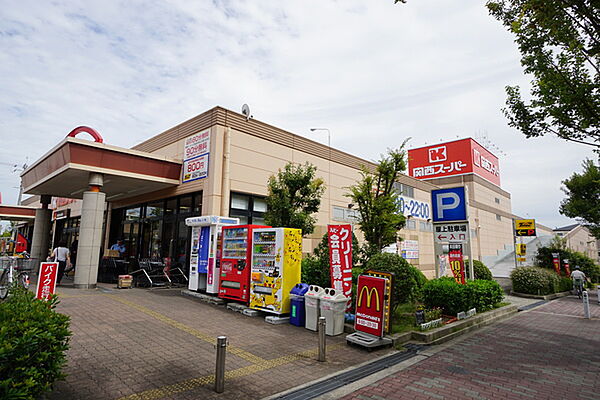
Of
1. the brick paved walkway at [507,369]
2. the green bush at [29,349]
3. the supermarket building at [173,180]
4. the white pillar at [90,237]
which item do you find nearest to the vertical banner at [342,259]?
the brick paved walkway at [507,369]

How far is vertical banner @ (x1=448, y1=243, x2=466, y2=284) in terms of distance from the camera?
10.3 meters

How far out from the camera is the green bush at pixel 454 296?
8.91 m

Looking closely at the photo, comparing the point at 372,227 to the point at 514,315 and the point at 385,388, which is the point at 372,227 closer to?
the point at 514,315

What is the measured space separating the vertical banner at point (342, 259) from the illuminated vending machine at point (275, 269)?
1013 mm

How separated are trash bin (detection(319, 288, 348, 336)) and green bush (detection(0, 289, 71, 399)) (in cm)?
514

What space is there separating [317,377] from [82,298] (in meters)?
8.56

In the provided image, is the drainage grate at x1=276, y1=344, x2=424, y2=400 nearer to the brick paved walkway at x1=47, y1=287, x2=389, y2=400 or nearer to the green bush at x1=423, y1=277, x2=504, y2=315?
the brick paved walkway at x1=47, y1=287, x2=389, y2=400

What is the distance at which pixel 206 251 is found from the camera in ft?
36.6

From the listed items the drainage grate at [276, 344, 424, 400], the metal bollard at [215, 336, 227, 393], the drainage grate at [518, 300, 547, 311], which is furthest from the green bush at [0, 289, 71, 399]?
the drainage grate at [518, 300, 547, 311]

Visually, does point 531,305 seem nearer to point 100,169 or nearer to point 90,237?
point 90,237

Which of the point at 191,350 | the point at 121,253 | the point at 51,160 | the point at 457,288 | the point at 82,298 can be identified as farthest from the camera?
the point at 121,253

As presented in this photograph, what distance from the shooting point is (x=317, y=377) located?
505 centimetres

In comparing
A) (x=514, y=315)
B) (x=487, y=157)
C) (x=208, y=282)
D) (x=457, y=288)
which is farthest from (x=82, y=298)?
(x=487, y=157)

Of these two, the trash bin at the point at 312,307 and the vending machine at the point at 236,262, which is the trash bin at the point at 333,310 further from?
the vending machine at the point at 236,262
